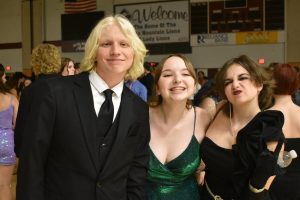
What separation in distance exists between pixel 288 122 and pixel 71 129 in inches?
72.8

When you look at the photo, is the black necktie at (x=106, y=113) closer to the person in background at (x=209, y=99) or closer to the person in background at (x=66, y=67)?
the person in background at (x=209, y=99)

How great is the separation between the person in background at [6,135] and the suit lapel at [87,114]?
2.55 meters

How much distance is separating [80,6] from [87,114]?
1496 centimetres

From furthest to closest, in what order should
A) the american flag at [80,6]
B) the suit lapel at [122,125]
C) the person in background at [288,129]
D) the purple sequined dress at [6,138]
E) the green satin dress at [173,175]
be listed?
1. the american flag at [80,6]
2. the purple sequined dress at [6,138]
3. the person in background at [288,129]
4. the green satin dress at [173,175]
5. the suit lapel at [122,125]

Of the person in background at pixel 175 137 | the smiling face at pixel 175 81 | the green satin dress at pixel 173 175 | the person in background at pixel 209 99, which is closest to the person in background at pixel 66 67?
the person in background at pixel 209 99

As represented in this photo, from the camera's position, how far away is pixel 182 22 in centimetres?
1495

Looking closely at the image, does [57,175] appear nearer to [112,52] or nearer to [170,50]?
[112,52]

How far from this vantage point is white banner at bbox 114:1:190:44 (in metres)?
14.9

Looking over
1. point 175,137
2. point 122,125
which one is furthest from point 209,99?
point 122,125

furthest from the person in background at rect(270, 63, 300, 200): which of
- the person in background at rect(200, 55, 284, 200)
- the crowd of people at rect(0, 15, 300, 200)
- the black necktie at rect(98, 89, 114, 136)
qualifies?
the black necktie at rect(98, 89, 114, 136)

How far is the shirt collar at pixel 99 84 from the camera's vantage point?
→ 2.14 metres

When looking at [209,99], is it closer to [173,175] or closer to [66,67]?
[66,67]

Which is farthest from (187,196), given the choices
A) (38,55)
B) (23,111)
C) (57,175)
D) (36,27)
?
(36,27)

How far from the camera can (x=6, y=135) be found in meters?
4.38
